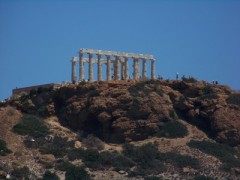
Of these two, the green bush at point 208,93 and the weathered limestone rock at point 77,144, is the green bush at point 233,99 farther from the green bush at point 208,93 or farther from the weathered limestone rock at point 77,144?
the weathered limestone rock at point 77,144

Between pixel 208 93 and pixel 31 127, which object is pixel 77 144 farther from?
pixel 208 93

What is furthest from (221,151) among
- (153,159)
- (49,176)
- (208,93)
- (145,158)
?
(49,176)

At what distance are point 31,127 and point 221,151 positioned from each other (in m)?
18.8

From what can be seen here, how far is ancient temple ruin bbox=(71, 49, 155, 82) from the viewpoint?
122 metres

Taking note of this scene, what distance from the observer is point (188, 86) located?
383ft

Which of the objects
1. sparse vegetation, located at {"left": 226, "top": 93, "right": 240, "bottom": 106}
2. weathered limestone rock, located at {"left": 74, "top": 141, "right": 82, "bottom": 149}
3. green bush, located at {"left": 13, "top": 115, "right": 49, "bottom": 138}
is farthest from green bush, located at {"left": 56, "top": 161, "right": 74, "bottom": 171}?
sparse vegetation, located at {"left": 226, "top": 93, "right": 240, "bottom": 106}

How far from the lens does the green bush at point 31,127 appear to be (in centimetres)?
11081

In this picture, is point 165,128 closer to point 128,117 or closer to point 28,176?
point 128,117

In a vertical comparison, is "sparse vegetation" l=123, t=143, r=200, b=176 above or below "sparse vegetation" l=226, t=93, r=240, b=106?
below

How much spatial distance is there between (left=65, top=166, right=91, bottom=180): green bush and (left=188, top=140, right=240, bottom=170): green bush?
13.0 metres

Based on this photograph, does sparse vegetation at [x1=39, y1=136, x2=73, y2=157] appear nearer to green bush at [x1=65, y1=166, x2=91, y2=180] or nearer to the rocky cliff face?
the rocky cliff face

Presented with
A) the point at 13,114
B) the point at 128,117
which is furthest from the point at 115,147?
the point at 13,114

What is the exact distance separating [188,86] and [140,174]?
16971 mm

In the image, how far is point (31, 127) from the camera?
4385 inches
